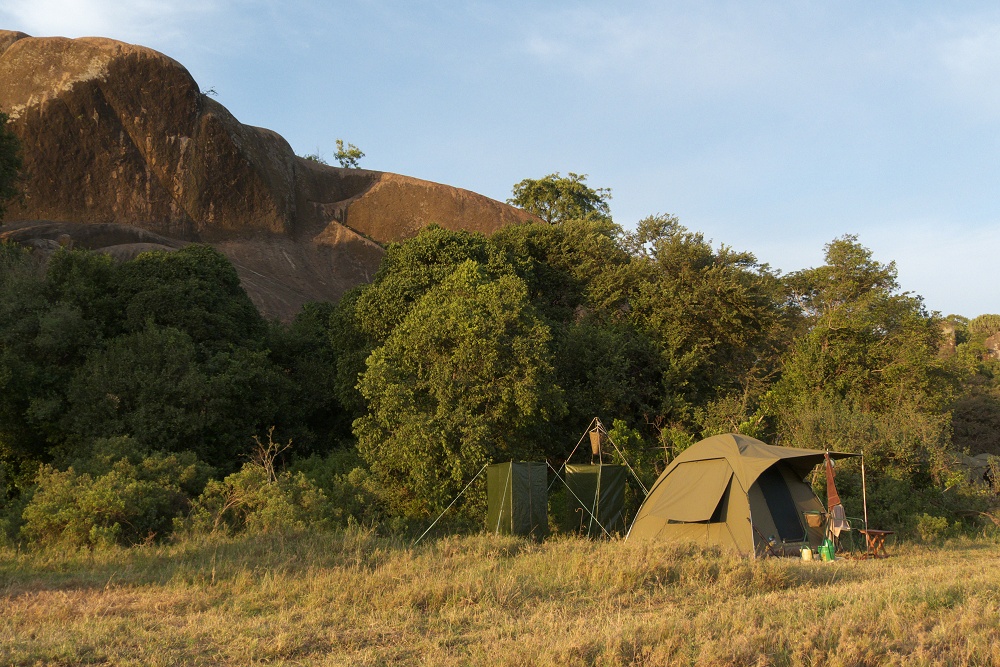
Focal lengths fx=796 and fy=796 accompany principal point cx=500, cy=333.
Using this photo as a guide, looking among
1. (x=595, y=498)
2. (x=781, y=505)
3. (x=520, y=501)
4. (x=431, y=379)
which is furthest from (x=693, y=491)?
(x=431, y=379)

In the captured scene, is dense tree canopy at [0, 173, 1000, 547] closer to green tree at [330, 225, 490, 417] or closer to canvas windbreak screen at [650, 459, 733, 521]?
green tree at [330, 225, 490, 417]

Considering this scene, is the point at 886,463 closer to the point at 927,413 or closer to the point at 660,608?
the point at 927,413

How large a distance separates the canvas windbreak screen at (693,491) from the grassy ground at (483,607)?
2.51 m

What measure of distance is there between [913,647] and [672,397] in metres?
14.4

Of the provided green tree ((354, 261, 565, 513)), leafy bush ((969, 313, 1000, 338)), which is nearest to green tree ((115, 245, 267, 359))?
green tree ((354, 261, 565, 513))

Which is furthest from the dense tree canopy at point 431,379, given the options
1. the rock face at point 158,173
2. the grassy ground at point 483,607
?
the rock face at point 158,173

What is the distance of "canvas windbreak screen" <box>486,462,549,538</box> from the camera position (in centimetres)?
1402

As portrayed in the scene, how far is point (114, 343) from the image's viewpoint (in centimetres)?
1825

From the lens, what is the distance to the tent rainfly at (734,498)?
13.0 m

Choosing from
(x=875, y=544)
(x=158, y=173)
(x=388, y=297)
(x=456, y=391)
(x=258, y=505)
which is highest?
(x=158, y=173)

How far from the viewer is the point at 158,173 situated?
3434 cm

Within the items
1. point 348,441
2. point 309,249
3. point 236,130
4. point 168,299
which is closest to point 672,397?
point 348,441

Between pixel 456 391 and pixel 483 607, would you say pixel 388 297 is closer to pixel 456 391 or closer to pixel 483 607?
pixel 456 391

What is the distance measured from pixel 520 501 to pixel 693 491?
9.86ft
